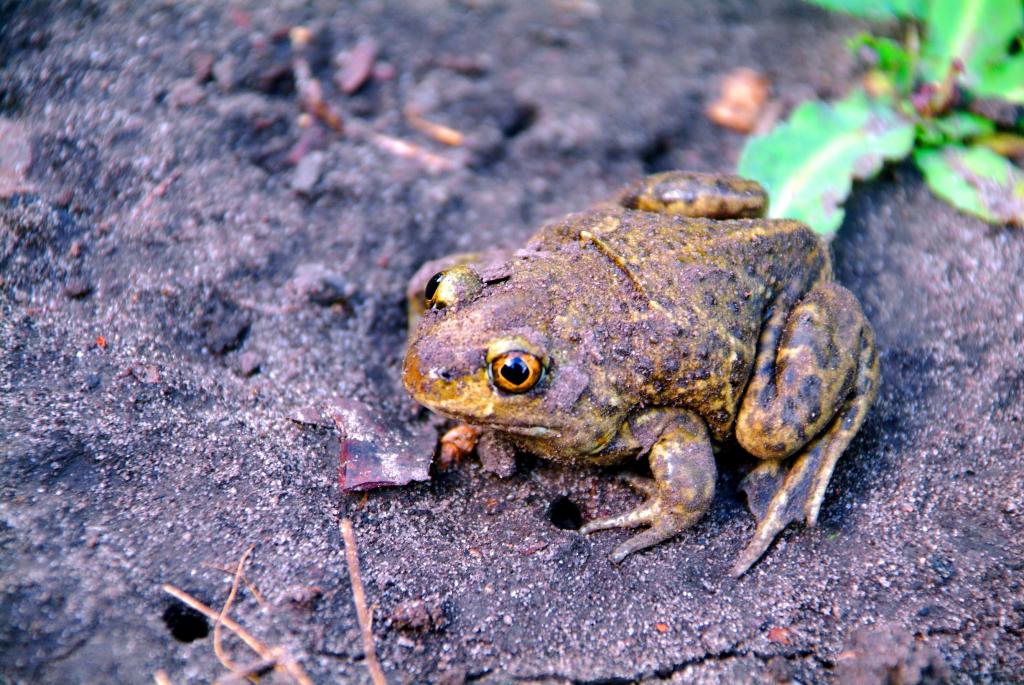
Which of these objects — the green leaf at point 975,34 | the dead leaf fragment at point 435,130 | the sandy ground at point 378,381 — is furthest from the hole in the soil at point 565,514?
the green leaf at point 975,34

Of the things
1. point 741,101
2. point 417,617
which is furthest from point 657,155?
point 417,617

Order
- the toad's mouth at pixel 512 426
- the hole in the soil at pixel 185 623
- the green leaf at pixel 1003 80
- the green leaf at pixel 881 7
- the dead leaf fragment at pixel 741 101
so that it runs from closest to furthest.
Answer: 1. the hole in the soil at pixel 185 623
2. the toad's mouth at pixel 512 426
3. the green leaf at pixel 1003 80
4. the green leaf at pixel 881 7
5. the dead leaf fragment at pixel 741 101

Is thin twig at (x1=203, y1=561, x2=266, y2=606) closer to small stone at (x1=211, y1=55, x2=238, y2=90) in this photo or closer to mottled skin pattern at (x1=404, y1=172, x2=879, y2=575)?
mottled skin pattern at (x1=404, y1=172, x2=879, y2=575)

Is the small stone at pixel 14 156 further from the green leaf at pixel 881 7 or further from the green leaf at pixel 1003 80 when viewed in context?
the green leaf at pixel 1003 80

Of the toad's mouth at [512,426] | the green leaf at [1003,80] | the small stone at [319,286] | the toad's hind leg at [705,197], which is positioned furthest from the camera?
the green leaf at [1003,80]

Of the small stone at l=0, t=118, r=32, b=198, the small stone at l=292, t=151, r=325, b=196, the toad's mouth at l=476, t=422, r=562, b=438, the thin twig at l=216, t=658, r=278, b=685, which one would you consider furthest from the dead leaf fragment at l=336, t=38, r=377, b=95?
the thin twig at l=216, t=658, r=278, b=685

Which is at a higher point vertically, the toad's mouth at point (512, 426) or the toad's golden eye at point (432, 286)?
the toad's golden eye at point (432, 286)
